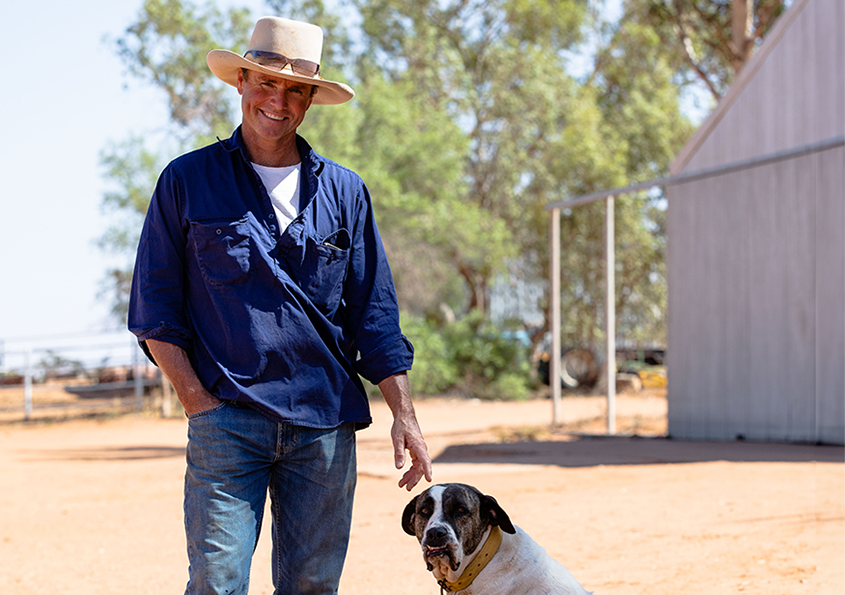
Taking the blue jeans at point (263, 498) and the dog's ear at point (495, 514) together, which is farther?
the dog's ear at point (495, 514)

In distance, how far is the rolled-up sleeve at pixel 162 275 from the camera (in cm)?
271

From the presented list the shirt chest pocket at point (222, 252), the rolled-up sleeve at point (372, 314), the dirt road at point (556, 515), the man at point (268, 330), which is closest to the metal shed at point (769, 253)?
the dirt road at point (556, 515)

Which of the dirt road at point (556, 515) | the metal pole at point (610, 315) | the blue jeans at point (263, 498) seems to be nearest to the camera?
the blue jeans at point (263, 498)

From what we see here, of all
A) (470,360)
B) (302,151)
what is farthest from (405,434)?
(470,360)

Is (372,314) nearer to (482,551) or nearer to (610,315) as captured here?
(482,551)

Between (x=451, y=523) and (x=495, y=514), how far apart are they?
0.19m

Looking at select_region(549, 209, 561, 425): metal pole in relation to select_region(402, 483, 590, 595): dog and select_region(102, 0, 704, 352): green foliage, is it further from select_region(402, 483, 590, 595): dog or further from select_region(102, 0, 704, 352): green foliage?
select_region(402, 483, 590, 595): dog

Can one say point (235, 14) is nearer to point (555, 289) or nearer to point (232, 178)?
point (555, 289)

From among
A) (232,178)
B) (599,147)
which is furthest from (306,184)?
(599,147)

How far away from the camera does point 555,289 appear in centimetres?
1541

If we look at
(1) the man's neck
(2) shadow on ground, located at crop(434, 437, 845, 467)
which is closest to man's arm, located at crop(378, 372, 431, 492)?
(1) the man's neck

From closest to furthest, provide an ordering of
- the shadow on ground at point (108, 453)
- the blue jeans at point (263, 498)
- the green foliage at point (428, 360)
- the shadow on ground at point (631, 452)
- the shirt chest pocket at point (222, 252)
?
the blue jeans at point (263, 498), the shirt chest pocket at point (222, 252), the shadow on ground at point (631, 452), the shadow on ground at point (108, 453), the green foliage at point (428, 360)

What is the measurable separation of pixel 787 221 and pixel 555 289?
14.1 feet

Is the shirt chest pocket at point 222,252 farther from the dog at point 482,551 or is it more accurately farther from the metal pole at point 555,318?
the metal pole at point 555,318
